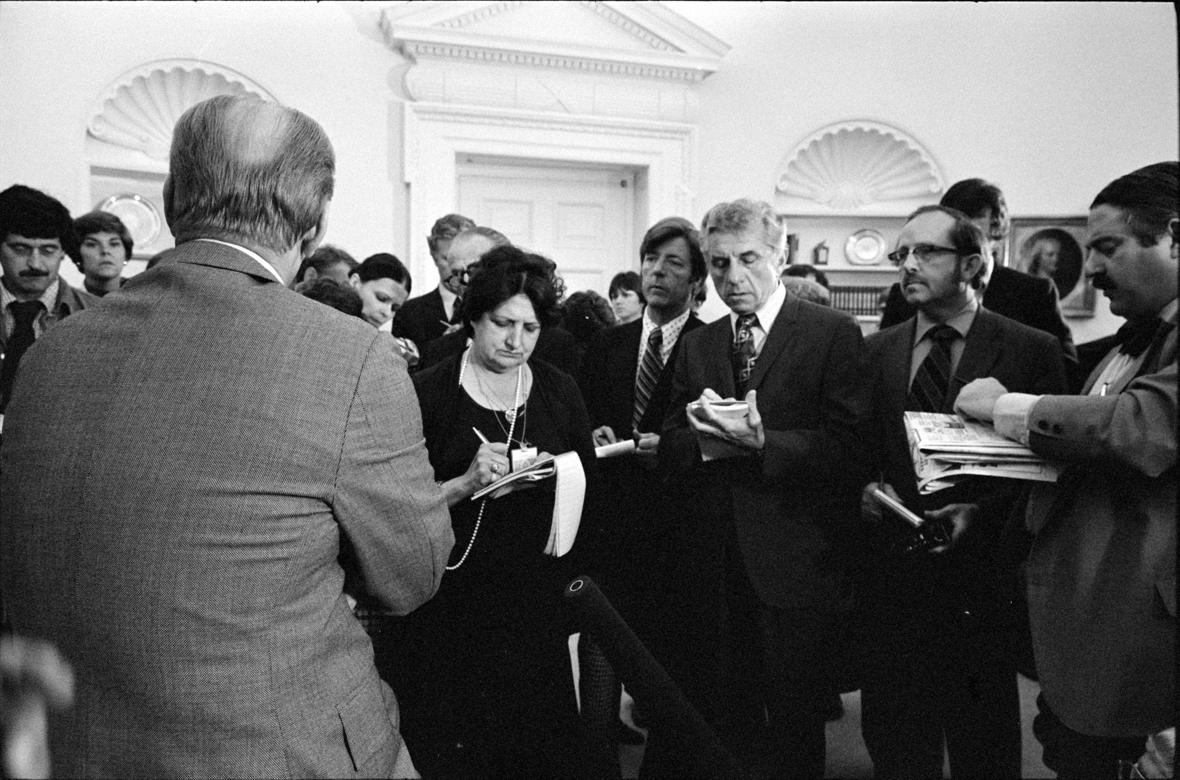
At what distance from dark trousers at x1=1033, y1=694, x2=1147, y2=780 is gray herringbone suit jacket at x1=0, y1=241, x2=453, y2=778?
50.0 inches

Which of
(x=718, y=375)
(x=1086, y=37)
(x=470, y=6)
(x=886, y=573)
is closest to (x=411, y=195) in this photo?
(x=470, y=6)

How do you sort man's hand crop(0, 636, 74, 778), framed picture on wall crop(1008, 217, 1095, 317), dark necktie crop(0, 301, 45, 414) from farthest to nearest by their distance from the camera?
framed picture on wall crop(1008, 217, 1095, 317) → dark necktie crop(0, 301, 45, 414) → man's hand crop(0, 636, 74, 778)

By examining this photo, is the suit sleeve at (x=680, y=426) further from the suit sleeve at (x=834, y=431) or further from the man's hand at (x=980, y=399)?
the man's hand at (x=980, y=399)

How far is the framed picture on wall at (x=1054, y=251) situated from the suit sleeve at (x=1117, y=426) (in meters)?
6.21

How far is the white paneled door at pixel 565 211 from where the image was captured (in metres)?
6.96

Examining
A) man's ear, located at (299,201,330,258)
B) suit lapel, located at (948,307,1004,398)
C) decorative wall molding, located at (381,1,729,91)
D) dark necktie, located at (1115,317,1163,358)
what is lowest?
suit lapel, located at (948,307,1004,398)

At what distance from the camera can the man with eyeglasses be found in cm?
205

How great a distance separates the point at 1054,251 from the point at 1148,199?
647 centimetres

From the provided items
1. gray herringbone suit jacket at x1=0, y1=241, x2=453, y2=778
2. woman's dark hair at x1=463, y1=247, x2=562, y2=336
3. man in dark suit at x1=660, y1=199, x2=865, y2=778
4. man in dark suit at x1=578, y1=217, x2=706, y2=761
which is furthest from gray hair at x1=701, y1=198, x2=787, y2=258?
gray herringbone suit jacket at x1=0, y1=241, x2=453, y2=778

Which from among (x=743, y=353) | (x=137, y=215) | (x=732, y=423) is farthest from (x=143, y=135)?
(x=732, y=423)

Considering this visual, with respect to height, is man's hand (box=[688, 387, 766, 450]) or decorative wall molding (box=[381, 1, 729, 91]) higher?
decorative wall molding (box=[381, 1, 729, 91])

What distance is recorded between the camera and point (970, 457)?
5.81 feet

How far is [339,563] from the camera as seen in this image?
123 cm

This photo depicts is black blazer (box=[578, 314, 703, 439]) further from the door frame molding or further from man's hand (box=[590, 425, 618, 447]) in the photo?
the door frame molding
